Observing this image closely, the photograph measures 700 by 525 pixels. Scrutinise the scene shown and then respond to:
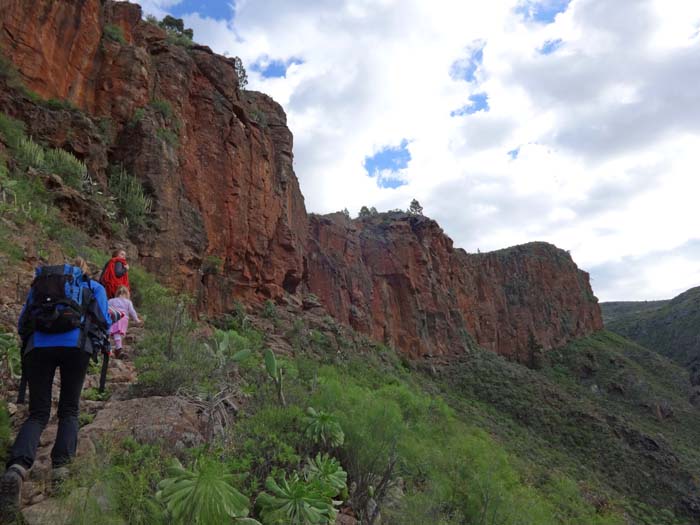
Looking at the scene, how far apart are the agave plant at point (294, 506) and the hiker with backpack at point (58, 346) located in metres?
1.74

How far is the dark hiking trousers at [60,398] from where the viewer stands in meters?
3.60

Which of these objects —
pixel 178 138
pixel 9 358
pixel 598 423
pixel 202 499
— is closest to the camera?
pixel 202 499

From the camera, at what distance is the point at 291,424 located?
6465 millimetres

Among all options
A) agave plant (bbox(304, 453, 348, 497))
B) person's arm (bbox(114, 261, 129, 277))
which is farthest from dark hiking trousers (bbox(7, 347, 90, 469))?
person's arm (bbox(114, 261, 129, 277))

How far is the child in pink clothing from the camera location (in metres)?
6.64

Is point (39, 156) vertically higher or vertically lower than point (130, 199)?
higher

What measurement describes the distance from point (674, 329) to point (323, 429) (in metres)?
86.8

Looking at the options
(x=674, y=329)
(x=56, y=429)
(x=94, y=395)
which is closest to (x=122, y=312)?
(x=94, y=395)

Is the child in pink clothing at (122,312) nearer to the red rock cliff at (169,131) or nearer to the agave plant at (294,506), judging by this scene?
the agave plant at (294,506)

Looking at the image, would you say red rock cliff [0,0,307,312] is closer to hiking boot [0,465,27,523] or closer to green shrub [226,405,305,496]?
green shrub [226,405,305,496]

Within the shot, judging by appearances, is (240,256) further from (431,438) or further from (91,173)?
(431,438)

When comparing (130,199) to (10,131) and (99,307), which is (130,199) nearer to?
(10,131)

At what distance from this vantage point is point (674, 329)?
2963 inches

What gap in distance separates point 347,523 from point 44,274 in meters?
4.37
